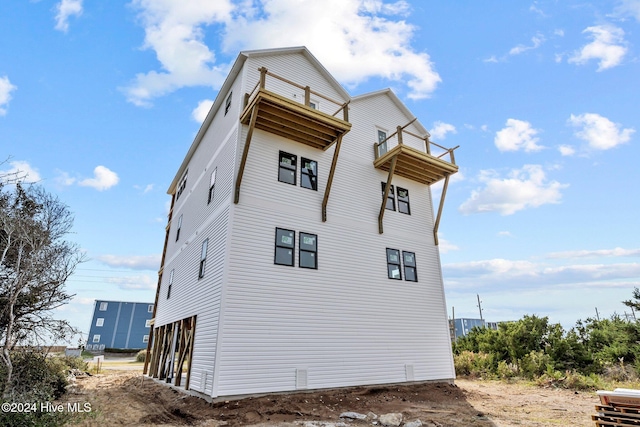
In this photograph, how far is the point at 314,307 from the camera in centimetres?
1077

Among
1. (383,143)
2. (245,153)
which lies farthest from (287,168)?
(383,143)

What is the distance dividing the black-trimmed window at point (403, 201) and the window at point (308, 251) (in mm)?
4761

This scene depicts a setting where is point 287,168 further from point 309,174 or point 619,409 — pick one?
point 619,409

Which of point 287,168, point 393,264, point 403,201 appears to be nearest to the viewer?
point 287,168

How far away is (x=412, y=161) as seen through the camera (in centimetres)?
1411

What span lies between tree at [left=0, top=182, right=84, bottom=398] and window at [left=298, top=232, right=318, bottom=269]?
21.9ft

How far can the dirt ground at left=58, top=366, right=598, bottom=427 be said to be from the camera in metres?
8.03

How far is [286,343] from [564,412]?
25.0 ft

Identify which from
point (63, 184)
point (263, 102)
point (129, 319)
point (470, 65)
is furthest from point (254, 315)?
point (129, 319)

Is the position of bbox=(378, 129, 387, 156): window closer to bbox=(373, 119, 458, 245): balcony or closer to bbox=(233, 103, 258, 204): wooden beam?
bbox=(373, 119, 458, 245): balcony

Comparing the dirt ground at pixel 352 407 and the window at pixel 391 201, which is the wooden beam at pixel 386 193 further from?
the dirt ground at pixel 352 407

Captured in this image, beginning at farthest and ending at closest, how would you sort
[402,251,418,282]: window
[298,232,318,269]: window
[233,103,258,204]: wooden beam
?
1. [402,251,418,282]: window
2. [298,232,318,269]: window
3. [233,103,258,204]: wooden beam

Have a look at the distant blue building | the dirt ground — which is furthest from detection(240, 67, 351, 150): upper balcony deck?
the distant blue building

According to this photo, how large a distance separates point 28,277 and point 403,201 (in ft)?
41.6
